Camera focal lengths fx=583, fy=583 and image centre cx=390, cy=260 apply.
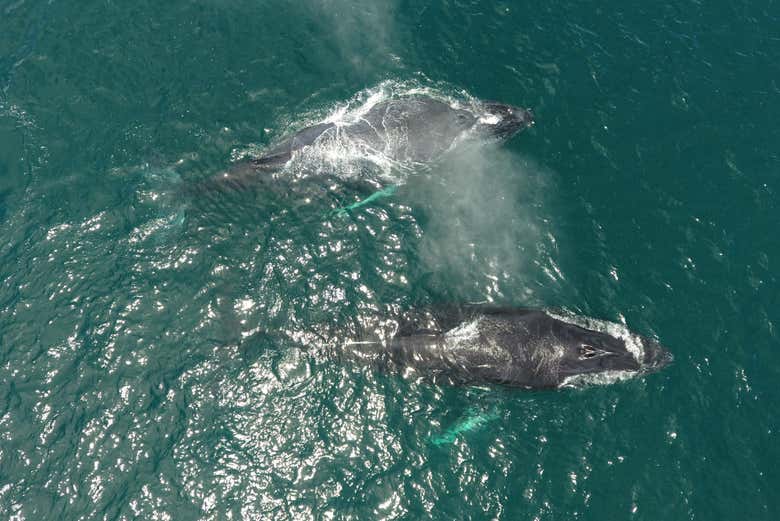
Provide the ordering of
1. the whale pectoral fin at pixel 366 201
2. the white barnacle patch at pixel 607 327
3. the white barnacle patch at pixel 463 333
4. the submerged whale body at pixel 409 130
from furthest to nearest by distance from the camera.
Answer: the submerged whale body at pixel 409 130 → the whale pectoral fin at pixel 366 201 → the white barnacle patch at pixel 607 327 → the white barnacle patch at pixel 463 333

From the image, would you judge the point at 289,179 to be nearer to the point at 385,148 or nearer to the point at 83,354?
the point at 385,148

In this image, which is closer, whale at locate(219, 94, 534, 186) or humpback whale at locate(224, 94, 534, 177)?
whale at locate(219, 94, 534, 186)

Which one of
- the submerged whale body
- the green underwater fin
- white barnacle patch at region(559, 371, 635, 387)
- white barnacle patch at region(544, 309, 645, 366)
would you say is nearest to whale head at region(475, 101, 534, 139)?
the submerged whale body

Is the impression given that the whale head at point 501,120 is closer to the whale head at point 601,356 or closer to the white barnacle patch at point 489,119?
→ the white barnacle patch at point 489,119

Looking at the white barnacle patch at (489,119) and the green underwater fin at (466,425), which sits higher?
the white barnacle patch at (489,119)

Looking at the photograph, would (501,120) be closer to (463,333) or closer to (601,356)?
(463,333)

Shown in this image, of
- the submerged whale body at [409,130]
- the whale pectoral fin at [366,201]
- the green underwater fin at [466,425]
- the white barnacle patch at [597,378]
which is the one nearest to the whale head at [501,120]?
the submerged whale body at [409,130]

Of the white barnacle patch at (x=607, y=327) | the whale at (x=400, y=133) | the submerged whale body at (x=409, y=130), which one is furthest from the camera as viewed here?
the submerged whale body at (x=409, y=130)

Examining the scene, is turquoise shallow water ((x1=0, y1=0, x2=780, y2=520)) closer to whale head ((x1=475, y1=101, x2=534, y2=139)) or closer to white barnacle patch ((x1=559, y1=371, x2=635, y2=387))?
white barnacle patch ((x1=559, y1=371, x2=635, y2=387))
